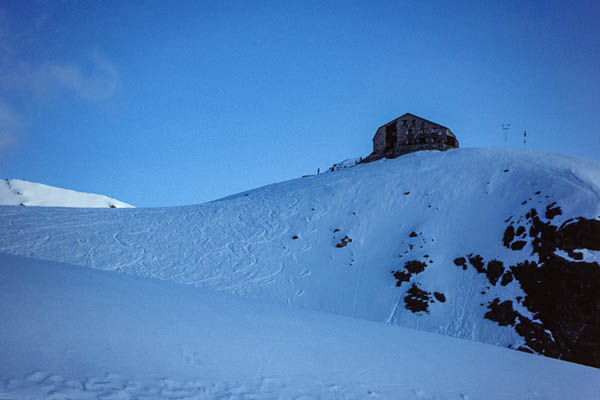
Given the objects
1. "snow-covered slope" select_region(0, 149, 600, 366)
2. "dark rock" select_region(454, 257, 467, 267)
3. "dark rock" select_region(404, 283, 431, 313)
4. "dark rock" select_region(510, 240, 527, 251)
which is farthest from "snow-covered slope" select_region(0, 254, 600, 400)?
"dark rock" select_region(510, 240, 527, 251)

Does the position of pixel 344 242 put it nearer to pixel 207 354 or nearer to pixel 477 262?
pixel 477 262

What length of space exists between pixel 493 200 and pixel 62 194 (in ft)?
374

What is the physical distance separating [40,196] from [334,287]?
10833 cm

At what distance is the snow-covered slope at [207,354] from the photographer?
4.82 metres

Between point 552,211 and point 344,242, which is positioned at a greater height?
point 552,211

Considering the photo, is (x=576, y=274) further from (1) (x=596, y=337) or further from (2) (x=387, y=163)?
(2) (x=387, y=163)

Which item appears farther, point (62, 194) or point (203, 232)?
point (62, 194)

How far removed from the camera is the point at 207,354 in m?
6.31

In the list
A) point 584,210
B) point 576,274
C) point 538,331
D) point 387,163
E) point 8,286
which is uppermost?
point 387,163

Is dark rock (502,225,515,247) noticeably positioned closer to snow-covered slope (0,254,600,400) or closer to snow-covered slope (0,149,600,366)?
snow-covered slope (0,149,600,366)

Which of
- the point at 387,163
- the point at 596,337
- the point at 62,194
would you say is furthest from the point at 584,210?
the point at 62,194

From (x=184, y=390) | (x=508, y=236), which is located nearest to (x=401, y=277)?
(x=508, y=236)

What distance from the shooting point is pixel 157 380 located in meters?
5.01

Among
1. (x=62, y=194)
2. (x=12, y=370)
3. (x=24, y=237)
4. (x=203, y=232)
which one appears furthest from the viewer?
(x=62, y=194)
